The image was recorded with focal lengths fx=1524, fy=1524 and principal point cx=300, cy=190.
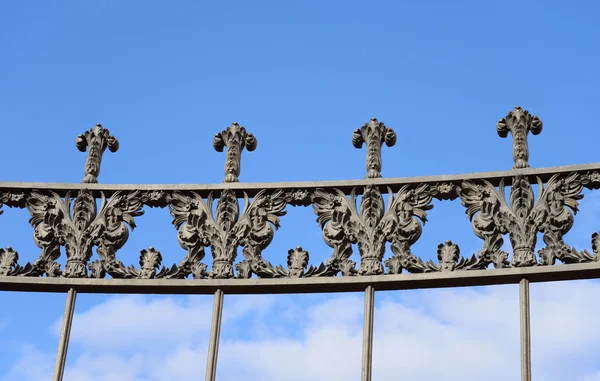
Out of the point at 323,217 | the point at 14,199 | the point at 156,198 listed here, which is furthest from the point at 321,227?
the point at 14,199

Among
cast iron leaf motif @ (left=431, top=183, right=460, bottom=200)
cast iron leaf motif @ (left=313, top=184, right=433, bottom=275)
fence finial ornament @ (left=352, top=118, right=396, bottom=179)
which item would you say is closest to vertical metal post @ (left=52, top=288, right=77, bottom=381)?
cast iron leaf motif @ (left=313, top=184, right=433, bottom=275)

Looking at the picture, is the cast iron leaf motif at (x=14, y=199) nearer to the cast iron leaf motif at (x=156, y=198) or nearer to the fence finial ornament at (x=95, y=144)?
the fence finial ornament at (x=95, y=144)

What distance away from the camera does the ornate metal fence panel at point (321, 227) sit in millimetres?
15148

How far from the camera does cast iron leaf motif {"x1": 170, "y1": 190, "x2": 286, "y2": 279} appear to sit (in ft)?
51.5

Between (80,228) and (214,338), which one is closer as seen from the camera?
(214,338)

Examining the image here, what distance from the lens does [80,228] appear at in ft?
53.0

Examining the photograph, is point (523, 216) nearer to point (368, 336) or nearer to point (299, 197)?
point (368, 336)

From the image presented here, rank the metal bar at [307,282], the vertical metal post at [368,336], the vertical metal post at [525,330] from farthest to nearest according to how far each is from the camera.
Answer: the metal bar at [307,282]
the vertical metal post at [368,336]
the vertical metal post at [525,330]

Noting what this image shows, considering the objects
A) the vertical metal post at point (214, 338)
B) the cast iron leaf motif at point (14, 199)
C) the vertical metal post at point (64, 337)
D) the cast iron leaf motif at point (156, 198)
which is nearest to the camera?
the vertical metal post at point (214, 338)

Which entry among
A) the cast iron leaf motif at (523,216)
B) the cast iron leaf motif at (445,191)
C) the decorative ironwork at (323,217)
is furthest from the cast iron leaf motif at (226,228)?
the cast iron leaf motif at (523,216)

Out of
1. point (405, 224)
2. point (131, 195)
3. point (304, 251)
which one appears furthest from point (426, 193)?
point (131, 195)

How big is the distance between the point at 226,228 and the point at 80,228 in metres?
1.58

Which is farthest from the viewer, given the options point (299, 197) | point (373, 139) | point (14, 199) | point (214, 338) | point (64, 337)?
point (14, 199)

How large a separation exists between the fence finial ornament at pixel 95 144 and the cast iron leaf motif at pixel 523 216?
3.95m
